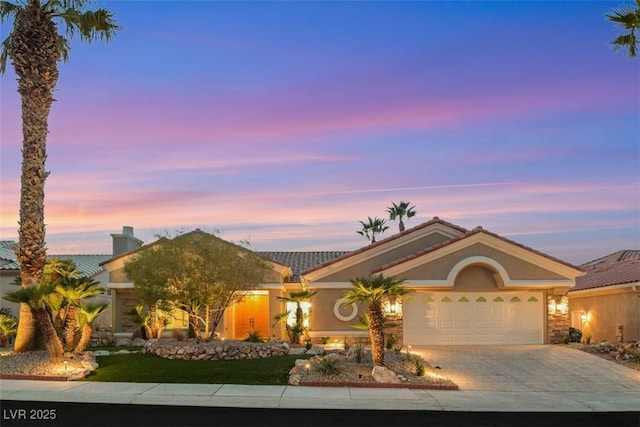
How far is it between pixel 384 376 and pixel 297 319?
9.47m

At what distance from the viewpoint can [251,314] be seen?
93.5 ft

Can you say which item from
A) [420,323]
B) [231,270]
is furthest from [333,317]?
[231,270]

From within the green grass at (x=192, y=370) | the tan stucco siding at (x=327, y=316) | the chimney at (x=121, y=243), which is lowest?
the green grass at (x=192, y=370)

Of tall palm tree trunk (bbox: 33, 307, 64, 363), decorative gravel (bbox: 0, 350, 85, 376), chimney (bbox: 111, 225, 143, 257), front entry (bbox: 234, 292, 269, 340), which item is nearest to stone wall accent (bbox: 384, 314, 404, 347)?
front entry (bbox: 234, 292, 269, 340)

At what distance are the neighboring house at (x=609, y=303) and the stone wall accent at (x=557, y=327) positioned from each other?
7.87ft

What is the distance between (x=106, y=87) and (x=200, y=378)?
38.4 feet

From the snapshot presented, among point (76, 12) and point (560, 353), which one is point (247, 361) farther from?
point (76, 12)

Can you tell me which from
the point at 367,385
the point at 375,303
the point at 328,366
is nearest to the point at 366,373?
the point at 367,385

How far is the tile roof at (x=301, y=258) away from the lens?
30.9 meters

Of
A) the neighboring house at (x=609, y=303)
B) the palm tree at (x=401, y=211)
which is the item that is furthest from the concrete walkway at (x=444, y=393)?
the palm tree at (x=401, y=211)

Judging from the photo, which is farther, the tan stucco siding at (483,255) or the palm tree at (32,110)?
the tan stucco siding at (483,255)

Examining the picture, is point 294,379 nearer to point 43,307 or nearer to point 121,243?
point 43,307

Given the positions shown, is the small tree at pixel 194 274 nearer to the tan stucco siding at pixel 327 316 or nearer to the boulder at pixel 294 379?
the tan stucco siding at pixel 327 316

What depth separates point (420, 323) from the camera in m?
25.0
